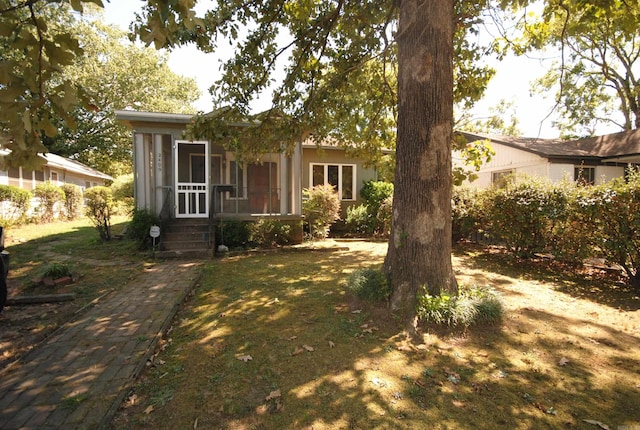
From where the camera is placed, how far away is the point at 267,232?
1090 cm

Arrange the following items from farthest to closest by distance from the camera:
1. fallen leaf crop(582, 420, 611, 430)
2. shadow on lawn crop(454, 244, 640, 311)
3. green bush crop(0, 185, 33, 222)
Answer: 1. green bush crop(0, 185, 33, 222)
2. shadow on lawn crop(454, 244, 640, 311)
3. fallen leaf crop(582, 420, 611, 430)

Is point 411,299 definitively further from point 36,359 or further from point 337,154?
point 337,154

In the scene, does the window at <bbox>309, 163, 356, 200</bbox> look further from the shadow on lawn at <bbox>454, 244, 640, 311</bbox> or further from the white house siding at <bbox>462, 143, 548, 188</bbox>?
the shadow on lawn at <bbox>454, 244, 640, 311</bbox>

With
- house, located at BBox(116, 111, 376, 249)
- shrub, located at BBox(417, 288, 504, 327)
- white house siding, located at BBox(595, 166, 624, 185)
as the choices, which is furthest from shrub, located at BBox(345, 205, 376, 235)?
shrub, located at BBox(417, 288, 504, 327)

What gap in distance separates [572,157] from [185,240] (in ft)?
50.5

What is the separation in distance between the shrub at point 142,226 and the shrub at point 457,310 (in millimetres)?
8670

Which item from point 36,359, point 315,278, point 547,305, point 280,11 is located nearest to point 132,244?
point 315,278

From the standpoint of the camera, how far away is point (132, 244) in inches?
420

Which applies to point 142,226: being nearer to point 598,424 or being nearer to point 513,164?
point 598,424

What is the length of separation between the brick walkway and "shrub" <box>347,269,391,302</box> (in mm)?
2792

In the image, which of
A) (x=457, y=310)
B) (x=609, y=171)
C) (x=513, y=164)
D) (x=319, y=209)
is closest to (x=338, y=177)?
(x=319, y=209)

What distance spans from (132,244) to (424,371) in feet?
33.7

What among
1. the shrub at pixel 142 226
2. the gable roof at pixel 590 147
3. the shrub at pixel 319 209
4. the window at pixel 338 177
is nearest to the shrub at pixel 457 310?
the shrub at pixel 319 209

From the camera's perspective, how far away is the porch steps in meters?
9.44
